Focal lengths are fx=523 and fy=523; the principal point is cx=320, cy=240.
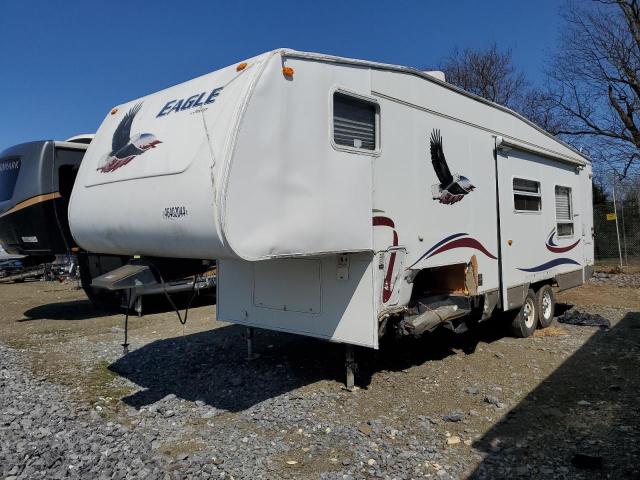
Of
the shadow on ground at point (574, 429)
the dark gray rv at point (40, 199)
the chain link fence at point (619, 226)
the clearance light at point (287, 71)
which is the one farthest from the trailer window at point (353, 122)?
the chain link fence at point (619, 226)

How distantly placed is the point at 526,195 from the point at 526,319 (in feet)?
5.91

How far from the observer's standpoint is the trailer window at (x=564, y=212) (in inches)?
328

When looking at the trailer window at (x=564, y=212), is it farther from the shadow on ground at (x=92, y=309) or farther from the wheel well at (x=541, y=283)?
the shadow on ground at (x=92, y=309)

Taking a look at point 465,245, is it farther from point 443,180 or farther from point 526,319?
point 526,319

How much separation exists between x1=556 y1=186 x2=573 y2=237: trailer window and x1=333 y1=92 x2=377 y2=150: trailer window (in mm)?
4713

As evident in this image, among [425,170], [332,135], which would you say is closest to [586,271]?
[425,170]

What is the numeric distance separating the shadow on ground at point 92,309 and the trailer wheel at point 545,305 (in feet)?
21.5

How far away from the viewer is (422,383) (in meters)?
5.54

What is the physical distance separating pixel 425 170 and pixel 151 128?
2.73m

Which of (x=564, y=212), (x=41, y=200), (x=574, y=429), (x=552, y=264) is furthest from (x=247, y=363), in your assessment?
(x=564, y=212)

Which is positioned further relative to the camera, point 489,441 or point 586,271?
point 586,271

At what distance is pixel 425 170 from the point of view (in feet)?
17.8

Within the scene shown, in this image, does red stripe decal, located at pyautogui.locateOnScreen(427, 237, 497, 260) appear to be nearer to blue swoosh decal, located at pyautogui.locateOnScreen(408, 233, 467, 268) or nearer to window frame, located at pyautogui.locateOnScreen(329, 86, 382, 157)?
blue swoosh decal, located at pyautogui.locateOnScreen(408, 233, 467, 268)

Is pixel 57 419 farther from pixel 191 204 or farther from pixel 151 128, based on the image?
pixel 151 128
